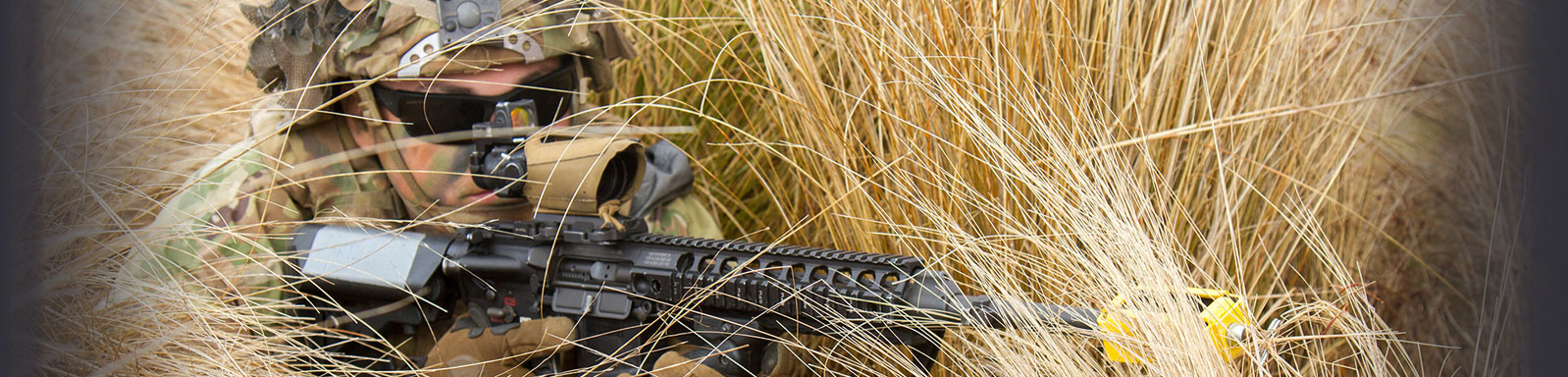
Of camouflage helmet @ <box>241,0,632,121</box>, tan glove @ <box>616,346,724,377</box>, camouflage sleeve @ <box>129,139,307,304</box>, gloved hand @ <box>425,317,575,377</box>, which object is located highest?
camouflage helmet @ <box>241,0,632,121</box>

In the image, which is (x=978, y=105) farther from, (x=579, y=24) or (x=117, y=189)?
(x=117, y=189)

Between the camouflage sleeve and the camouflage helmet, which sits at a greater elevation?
the camouflage helmet

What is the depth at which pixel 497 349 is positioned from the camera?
2.35 meters

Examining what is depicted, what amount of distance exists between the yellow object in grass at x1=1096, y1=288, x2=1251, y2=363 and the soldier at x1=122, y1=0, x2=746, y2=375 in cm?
77

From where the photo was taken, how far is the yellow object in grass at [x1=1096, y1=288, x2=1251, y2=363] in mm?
1713

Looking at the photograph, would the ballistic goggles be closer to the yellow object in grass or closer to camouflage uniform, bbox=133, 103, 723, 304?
camouflage uniform, bbox=133, 103, 723, 304

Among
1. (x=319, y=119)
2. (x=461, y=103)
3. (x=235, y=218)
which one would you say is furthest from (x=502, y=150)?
(x=235, y=218)

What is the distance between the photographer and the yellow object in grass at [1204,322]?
5.62 ft

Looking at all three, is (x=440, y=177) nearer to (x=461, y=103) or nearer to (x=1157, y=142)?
(x=461, y=103)

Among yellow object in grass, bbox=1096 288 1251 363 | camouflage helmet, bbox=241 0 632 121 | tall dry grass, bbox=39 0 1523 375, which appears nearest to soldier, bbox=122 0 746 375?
camouflage helmet, bbox=241 0 632 121

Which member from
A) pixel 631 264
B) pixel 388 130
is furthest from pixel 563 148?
pixel 388 130

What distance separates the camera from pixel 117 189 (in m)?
1.98

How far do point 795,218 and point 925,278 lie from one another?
1030 millimetres

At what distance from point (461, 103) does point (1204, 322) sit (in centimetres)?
156
